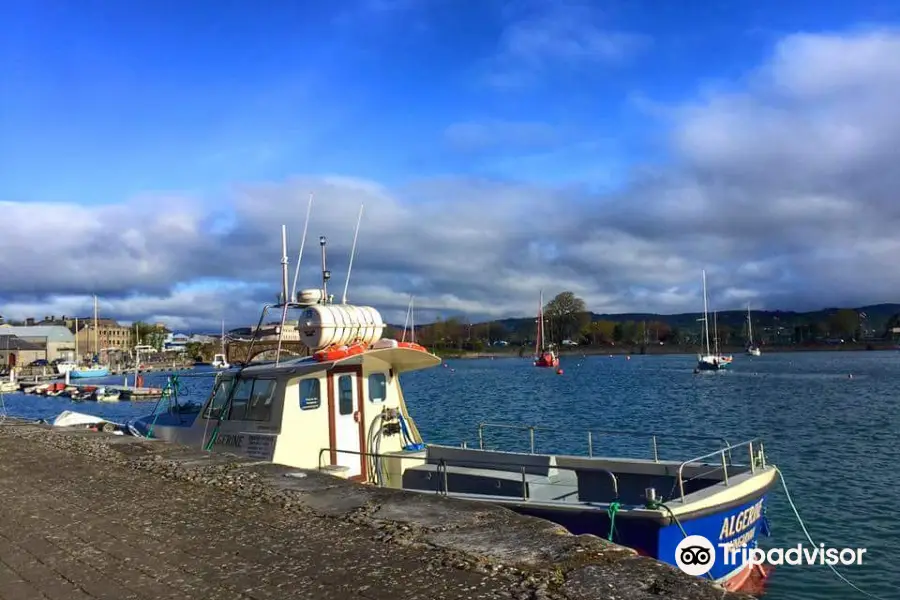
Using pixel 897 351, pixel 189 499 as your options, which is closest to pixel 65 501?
pixel 189 499

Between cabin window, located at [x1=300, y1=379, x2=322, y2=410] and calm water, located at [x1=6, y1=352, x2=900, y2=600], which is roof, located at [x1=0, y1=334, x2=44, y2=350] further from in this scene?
cabin window, located at [x1=300, y1=379, x2=322, y2=410]

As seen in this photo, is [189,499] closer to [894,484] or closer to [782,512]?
[782,512]

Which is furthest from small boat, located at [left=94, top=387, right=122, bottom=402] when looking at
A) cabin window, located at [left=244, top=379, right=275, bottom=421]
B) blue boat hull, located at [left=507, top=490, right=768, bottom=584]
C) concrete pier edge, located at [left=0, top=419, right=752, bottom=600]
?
blue boat hull, located at [left=507, top=490, right=768, bottom=584]

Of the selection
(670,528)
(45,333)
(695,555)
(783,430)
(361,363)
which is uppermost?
(45,333)

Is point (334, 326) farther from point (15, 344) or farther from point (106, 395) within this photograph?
point (15, 344)

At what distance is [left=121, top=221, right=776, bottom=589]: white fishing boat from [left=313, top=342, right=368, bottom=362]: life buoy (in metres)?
0.02

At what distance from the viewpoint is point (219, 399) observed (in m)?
13.3

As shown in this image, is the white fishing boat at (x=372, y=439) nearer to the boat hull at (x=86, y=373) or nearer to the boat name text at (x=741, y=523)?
the boat name text at (x=741, y=523)

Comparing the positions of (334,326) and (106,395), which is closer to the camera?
(334,326)

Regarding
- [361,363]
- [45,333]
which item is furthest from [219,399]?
[45,333]

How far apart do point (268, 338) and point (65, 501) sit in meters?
6.22

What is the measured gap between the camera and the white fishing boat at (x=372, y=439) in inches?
429

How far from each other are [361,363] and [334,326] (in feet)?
3.69

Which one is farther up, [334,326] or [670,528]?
[334,326]
